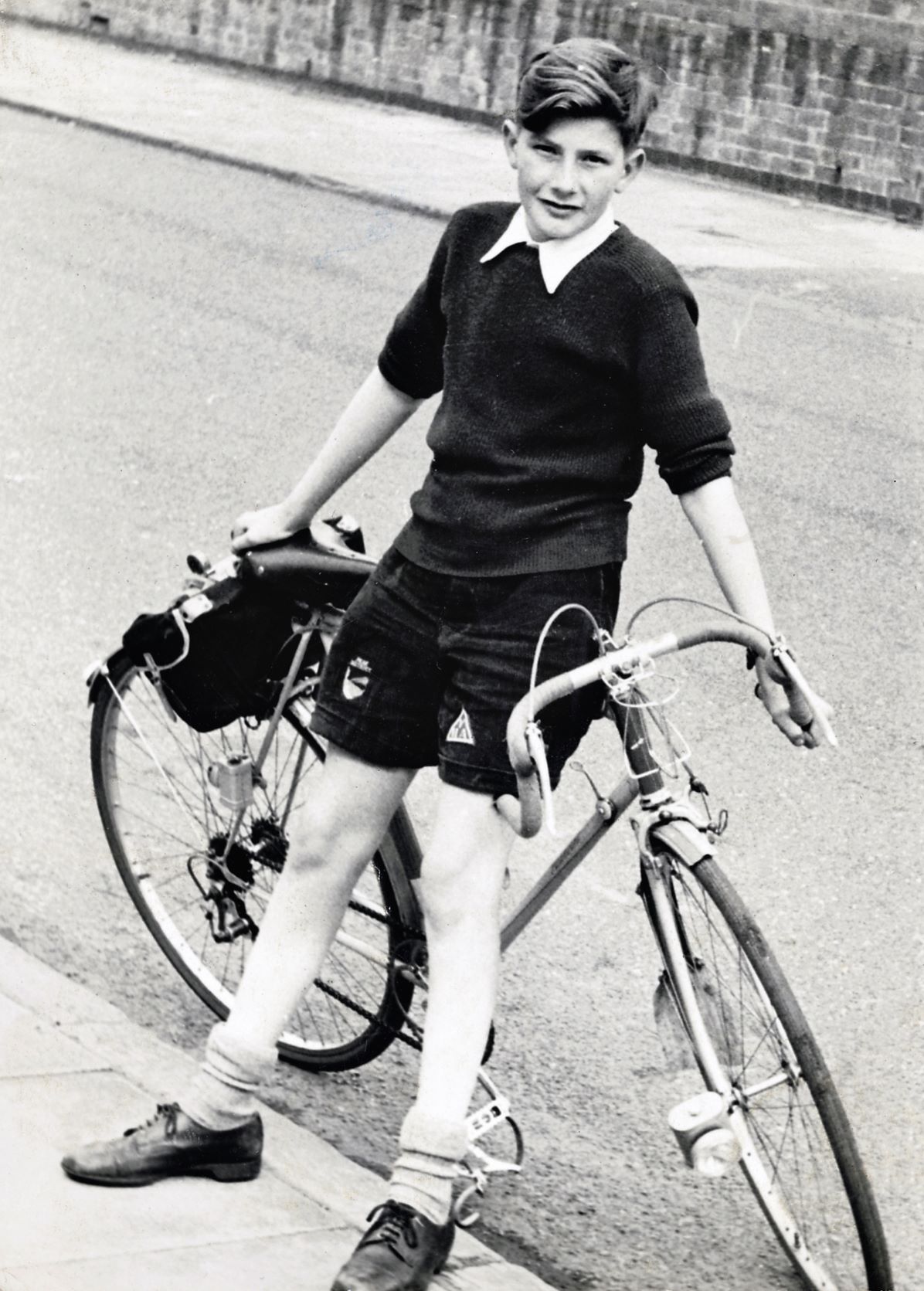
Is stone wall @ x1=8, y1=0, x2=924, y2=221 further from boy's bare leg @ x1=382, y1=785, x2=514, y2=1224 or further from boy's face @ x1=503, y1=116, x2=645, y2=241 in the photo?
boy's bare leg @ x1=382, y1=785, x2=514, y2=1224

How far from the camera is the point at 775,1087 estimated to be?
3102 millimetres

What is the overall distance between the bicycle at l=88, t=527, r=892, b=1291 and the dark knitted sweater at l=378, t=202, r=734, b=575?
0.72 feet

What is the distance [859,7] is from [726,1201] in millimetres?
14402

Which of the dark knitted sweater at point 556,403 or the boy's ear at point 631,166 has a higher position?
the boy's ear at point 631,166

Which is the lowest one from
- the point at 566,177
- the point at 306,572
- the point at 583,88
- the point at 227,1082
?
the point at 227,1082

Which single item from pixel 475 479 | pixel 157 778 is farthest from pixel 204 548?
pixel 475 479

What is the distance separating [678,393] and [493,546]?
37 cm

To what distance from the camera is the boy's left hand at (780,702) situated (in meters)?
2.96

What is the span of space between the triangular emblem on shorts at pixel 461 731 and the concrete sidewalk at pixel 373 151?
9.60 m

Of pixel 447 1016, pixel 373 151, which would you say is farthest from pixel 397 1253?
pixel 373 151

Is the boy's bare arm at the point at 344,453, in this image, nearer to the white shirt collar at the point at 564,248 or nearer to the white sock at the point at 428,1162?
the white shirt collar at the point at 564,248

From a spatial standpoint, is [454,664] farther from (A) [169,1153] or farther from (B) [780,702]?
(A) [169,1153]

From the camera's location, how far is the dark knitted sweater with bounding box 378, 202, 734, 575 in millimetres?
3023

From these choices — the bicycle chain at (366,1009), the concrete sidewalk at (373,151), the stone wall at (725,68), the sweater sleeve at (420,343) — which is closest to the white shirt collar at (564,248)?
the sweater sleeve at (420,343)
